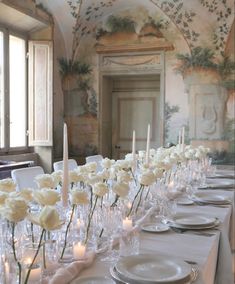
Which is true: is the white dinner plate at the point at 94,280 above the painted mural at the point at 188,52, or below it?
below

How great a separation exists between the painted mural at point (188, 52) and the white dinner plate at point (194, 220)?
4537 millimetres

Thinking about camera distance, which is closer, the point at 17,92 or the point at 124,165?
the point at 124,165

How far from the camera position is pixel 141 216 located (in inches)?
92.3

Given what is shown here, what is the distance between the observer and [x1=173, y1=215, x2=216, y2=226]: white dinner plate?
87.1 inches

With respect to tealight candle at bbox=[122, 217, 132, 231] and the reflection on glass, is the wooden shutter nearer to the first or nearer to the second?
the reflection on glass

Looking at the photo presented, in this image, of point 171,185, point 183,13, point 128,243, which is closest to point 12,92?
point 183,13

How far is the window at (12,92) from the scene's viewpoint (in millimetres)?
5871

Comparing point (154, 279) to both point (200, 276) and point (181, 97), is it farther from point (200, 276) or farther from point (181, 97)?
point (181, 97)

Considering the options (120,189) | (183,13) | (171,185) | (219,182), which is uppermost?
(183,13)

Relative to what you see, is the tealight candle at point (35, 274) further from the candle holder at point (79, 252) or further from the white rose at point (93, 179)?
the white rose at point (93, 179)

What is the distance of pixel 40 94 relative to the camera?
6.38 m

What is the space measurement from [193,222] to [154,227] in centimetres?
26

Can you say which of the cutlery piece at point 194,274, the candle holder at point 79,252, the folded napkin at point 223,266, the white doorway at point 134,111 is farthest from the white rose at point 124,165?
the white doorway at point 134,111

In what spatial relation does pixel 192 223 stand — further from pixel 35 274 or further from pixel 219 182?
pixel 219 182
